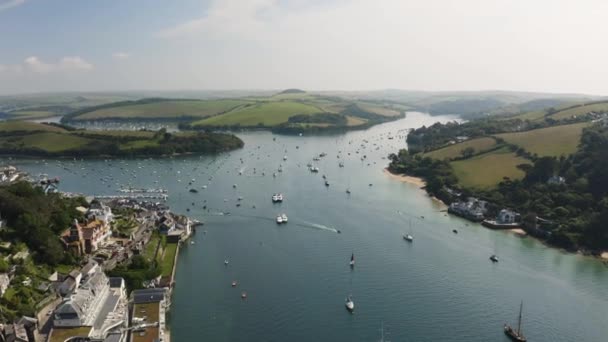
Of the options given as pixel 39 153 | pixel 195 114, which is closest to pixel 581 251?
pixel 39 153

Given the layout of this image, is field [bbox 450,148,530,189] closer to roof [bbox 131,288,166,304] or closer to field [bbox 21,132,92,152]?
roof [bbox 131,288,166,304]

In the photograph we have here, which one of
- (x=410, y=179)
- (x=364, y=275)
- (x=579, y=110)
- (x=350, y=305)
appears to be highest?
(x=579, y=110)

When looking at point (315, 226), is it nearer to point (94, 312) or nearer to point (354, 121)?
point (94, 312)

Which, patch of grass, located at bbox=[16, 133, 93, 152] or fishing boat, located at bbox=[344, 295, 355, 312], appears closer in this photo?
fishing boat, located at bbox=[344, 295, 355, 312]

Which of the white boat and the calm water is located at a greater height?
the white boat

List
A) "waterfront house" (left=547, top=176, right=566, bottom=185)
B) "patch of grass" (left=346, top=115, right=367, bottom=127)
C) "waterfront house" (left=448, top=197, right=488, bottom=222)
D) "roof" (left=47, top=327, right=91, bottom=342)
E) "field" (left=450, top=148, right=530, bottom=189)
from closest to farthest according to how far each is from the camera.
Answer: "roof" (left=47, top=327, right=91, bottom=342) → "waterfront house" (left=448, top=197, right=488, bottom=222) → "waterfront house" (left=547, top=176, right=566, bottom=185) → "field" (left=450, top=148, right=530, bottom=189) → "patch of grass" (left=346, top=115, right=367, bottom=127)

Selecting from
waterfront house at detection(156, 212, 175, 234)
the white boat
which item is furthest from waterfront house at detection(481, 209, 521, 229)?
waterfront house at detection(156, 212, 175, 234)

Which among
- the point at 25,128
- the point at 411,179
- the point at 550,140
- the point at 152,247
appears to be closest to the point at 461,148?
the point at 550,140
